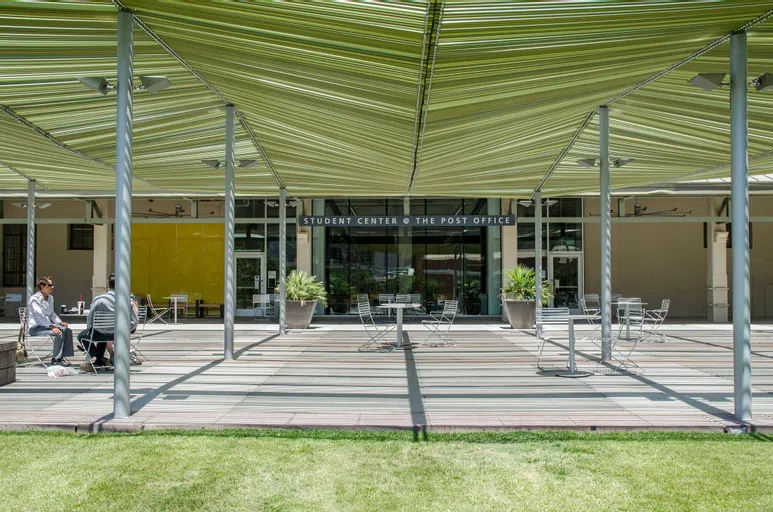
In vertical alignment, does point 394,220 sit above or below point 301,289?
above

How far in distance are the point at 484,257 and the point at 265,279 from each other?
6536 mm

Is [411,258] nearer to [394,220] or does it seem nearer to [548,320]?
[394,220]

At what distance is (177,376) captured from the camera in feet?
25.1

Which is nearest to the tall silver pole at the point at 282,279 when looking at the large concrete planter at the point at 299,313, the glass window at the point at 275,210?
the large concrete planter at the point at 299,313

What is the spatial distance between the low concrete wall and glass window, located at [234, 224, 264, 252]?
11498mm

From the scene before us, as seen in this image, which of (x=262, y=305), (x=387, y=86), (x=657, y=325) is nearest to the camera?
(x=387, y=86)

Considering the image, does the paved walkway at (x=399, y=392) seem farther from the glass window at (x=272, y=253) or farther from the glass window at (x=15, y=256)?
the glass window at (x=15, y=256)

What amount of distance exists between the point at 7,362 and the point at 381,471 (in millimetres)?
5097

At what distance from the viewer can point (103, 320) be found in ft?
24.8

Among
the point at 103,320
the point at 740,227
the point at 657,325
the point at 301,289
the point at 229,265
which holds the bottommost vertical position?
the point at 657,325

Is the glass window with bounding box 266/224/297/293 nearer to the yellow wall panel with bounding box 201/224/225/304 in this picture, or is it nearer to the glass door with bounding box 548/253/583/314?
the yellow wall panel with bounding box 201/224/225/304

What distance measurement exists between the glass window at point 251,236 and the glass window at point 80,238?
18.6 feet

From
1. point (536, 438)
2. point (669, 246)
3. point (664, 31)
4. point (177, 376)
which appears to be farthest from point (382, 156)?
point (669, 246)

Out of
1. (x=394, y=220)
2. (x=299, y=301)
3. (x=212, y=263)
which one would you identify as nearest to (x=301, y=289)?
(x=299, y=301)
